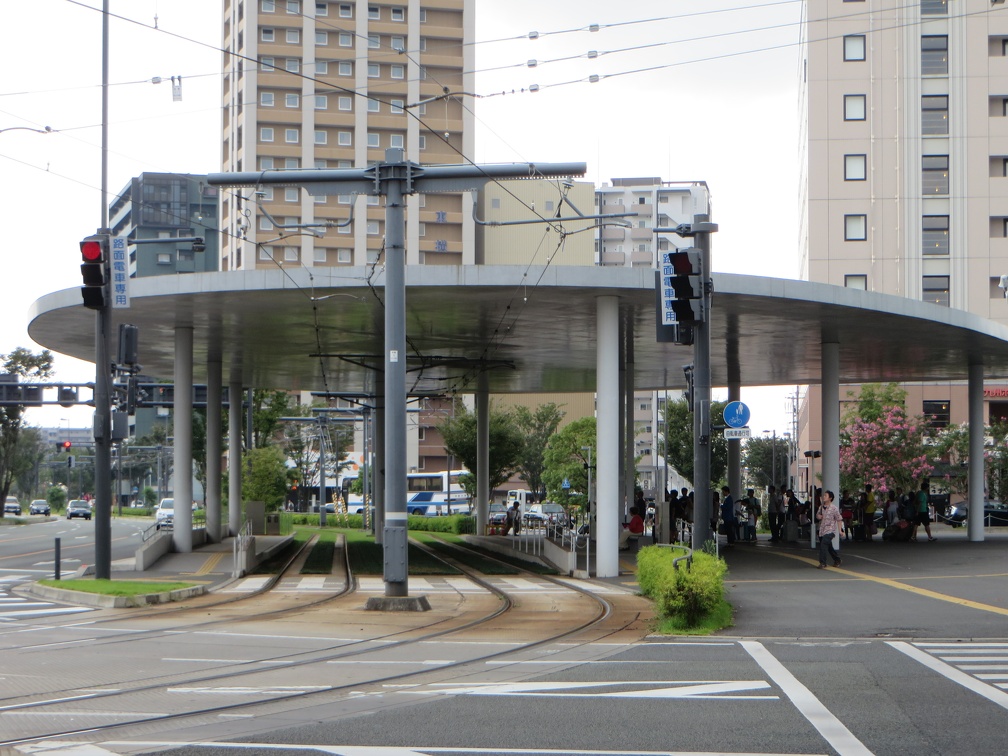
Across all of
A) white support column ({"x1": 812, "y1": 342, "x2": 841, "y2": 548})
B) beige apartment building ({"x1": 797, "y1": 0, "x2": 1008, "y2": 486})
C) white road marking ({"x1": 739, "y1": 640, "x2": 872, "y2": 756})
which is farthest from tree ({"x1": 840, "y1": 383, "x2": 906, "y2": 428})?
white road marking ({"x1": 739, "y1": 640, "x2": 872, "y2": 756})

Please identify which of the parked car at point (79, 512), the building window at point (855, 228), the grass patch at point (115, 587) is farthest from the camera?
the parked car at point (79, 512)

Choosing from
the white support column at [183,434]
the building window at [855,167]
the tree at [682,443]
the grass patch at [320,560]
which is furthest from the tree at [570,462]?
the white support column at [183,434]

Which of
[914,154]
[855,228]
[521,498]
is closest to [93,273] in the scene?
[855,228]

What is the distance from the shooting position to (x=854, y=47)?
222 ft

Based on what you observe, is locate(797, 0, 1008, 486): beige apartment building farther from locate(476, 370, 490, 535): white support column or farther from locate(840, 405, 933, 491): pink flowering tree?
locate(476, 370, 490, 535): white support column

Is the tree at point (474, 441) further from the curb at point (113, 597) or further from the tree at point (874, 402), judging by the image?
the curb at point (113, 597)

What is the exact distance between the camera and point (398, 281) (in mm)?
18156

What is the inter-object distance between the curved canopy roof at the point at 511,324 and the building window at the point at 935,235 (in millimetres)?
22029

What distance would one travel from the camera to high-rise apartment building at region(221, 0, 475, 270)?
3450 inches

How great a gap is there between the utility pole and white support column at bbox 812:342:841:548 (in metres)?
17.4

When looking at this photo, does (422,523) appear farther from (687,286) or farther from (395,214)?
(687,286)

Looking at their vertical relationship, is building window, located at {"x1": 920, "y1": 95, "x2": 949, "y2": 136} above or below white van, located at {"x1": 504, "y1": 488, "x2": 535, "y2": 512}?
above

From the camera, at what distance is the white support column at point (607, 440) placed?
85.3 ft

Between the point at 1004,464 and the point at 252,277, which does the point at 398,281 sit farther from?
the point at 1004,464
